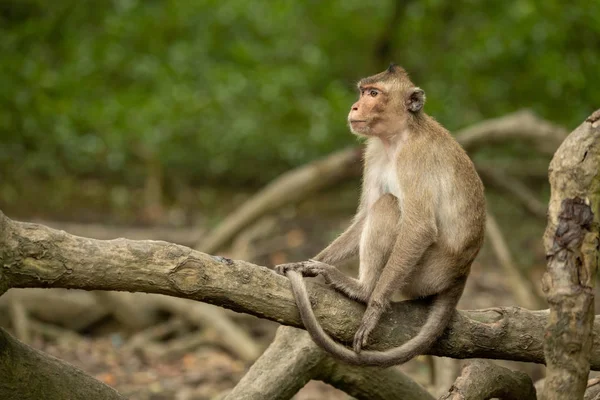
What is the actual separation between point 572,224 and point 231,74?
8.48 m

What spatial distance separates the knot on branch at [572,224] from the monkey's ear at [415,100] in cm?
132

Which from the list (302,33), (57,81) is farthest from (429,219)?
(302,33)

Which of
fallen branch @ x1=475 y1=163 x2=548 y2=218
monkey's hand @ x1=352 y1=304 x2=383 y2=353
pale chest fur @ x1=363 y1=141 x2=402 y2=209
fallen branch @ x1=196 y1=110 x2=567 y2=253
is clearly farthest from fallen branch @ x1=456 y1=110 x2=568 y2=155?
monkey's hand @ x1=352 y1=304 x2=383 y2=353

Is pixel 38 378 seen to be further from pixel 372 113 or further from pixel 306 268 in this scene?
pixel 372 113

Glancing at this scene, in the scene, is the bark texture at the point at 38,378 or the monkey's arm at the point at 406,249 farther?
the monkey's arm at the point at 406,249

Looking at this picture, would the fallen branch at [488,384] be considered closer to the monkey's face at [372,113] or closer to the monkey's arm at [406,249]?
the monkey's arm at [406,249]

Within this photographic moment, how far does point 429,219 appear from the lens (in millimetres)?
3988

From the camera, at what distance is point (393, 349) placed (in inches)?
146

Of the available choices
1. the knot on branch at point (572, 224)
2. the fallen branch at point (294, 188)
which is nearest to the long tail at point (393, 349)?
the knot on branch at point (572, 224)

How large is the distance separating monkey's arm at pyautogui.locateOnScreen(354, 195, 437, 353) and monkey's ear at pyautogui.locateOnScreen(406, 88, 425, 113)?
524 mm

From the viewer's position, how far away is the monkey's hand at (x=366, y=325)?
11.9 ft

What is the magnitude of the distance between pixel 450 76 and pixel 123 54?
4.50m

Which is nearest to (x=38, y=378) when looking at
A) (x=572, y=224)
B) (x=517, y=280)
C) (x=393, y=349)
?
(x=393, y=349)

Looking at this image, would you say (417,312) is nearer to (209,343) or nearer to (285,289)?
(285,289)
